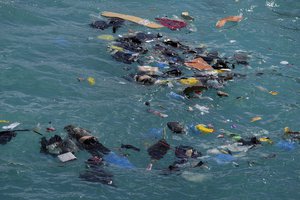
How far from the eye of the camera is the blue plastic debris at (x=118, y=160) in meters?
4.81

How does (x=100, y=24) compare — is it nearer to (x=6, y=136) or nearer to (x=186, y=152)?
(x=6, y=136)

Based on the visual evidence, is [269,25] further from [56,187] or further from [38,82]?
[56,187]

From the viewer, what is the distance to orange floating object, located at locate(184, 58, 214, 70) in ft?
23.1

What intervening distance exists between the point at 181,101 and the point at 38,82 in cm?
181

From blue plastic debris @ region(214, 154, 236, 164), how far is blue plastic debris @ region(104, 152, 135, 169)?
2.95 ft

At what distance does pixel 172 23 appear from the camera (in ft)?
28.7

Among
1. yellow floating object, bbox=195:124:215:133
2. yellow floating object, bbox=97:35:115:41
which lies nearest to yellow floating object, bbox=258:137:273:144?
yellow floating object, bbox=195:124:215:133

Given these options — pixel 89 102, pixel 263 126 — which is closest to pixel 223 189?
pixel 263 126

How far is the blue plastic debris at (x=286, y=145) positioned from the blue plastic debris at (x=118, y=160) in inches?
67.9

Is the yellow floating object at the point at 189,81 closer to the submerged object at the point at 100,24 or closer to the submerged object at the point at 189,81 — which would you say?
the submerged object at the point at 189,81

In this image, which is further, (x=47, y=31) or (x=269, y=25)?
(x=269, y=25)

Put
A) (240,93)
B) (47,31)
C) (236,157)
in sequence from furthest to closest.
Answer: (47,31), (240,93), (236,157)

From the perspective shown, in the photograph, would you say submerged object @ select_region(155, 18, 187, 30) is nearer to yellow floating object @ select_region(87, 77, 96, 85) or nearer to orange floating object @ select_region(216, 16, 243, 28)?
Result: orange floating object @ select_region(216, 16, 243, 28)

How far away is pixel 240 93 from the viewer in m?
6.57
